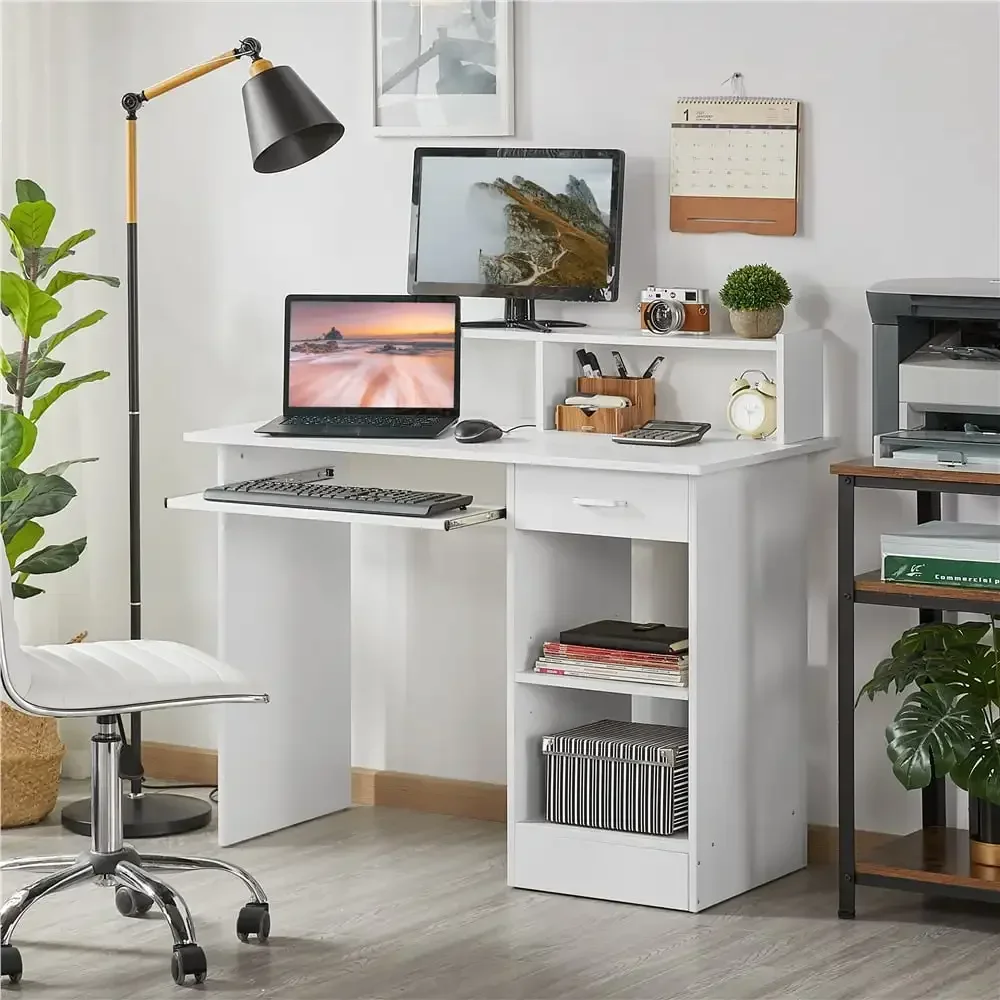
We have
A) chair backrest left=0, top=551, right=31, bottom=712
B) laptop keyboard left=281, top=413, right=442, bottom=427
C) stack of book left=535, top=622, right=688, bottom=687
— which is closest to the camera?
chair backrest left=0, top=551, right=31, bottom=712

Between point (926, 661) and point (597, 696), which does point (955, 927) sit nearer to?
point (926, 661)

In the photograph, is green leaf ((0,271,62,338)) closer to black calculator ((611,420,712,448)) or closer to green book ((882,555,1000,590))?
black calculator ((611,420,712,448))

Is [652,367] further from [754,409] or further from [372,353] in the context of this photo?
[372,353]

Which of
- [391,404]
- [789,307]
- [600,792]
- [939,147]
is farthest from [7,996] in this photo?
[939,147]

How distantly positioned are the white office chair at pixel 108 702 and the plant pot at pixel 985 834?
1304 millimetres

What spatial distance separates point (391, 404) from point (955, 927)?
1.51m

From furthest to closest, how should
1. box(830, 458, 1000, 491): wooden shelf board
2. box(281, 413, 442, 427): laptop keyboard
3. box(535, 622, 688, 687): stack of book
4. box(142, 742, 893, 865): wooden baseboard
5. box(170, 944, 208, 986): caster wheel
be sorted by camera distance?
box(142, 742, 893, 865): wooden baseboard
box(281, 413, 442, 427): laptop keyboard
box(535, 622, 688, 687): stack of book
box(830, 458, 1000, 491): wooden shelf board
box(170, 944, 208, 986): caster wheel

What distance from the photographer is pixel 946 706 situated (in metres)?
3.45

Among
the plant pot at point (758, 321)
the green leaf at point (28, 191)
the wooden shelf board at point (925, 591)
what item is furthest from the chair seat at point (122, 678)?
the green leaf at point (28, 191)

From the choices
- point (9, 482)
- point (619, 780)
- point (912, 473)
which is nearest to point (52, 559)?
point (9, 482)

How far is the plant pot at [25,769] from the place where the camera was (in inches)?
166

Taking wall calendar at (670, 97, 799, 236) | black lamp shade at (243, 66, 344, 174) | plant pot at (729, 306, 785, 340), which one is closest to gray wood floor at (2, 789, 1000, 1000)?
plant pot at (729, 306, 785, 340)

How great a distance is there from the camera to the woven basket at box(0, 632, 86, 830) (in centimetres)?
422

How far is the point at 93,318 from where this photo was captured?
4246mm
